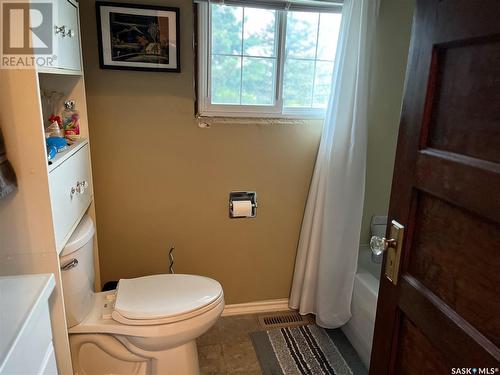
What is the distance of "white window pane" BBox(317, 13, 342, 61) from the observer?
1.94 metres

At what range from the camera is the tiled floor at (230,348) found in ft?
6.07

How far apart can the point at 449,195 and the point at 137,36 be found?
155 cm

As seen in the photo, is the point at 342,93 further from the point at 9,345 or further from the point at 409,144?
the point at 9,345

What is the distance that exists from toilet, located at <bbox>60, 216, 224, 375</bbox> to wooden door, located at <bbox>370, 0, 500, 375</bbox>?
85 cm

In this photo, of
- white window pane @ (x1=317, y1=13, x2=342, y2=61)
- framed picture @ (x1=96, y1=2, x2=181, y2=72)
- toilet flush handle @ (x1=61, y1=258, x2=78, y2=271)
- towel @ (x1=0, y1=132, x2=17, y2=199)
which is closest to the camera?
towel @ (x1=0, y1=132, x2=17, y2=199)

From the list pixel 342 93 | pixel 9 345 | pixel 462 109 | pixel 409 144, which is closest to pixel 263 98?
pixel 342 93

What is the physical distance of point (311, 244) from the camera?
2.13 meters

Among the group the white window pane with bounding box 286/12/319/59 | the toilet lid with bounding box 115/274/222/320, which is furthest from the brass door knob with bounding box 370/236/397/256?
the white window pane with bounding box 286/12/319/59

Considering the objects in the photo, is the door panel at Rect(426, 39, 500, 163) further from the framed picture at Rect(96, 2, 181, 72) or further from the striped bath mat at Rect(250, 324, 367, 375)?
the striped bath mat at Rect(250, 324, 367, 375)

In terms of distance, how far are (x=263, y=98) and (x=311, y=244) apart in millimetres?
883

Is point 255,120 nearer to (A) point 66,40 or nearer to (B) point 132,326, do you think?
(A) point 66,40

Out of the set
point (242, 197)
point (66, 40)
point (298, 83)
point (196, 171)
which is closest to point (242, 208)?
point (242, 197)

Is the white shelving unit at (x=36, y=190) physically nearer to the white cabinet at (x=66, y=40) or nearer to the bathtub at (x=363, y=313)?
the white cabinet at (x=66, y=40)

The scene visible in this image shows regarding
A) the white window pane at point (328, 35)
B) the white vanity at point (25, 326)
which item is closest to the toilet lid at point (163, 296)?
the white vanity at point (25, 326)
